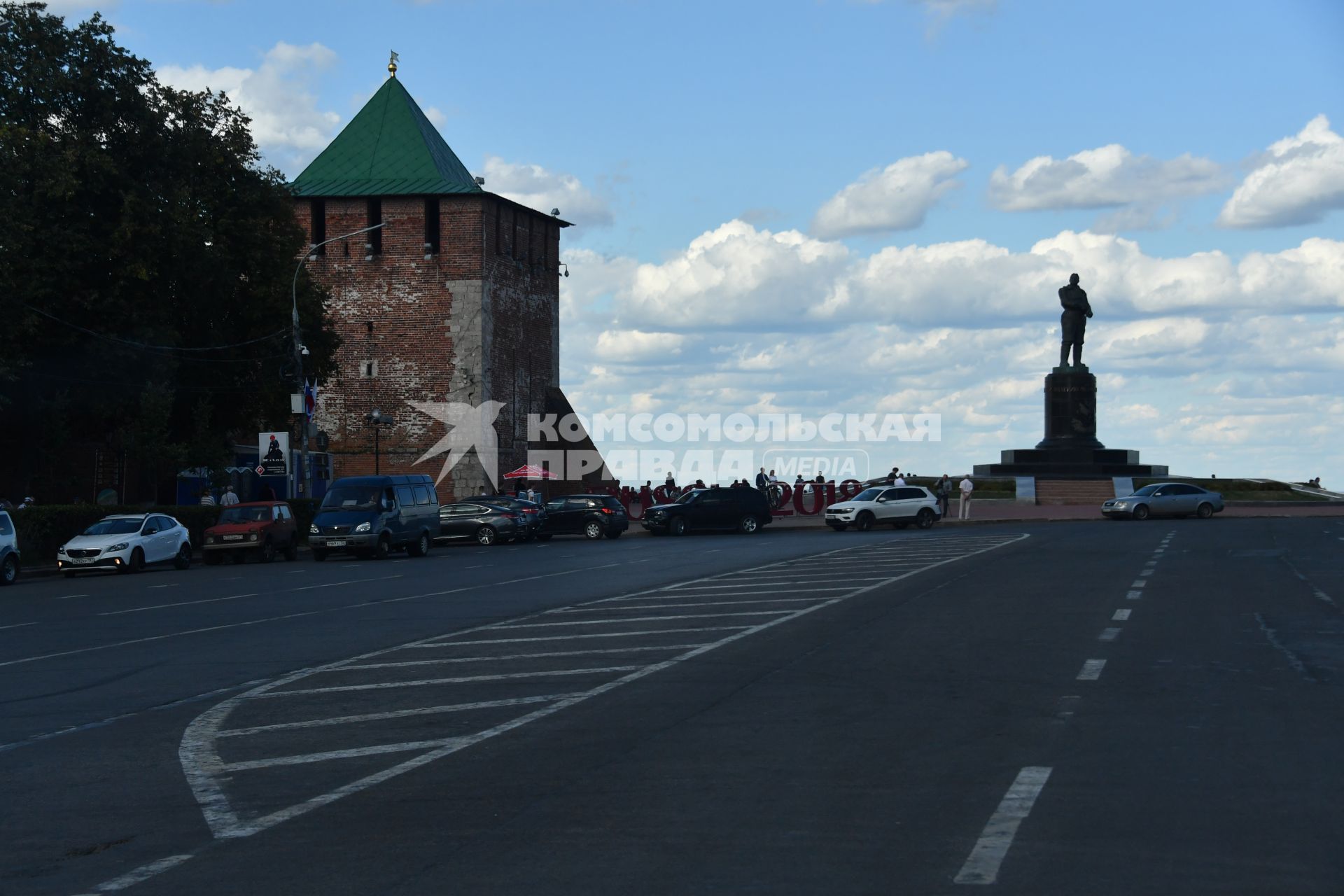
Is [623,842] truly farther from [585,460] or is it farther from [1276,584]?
[585,460]

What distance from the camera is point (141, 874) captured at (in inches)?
254

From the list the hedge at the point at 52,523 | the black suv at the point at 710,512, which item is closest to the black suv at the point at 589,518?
the black suv at the point at 710,512

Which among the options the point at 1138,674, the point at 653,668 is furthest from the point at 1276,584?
the point at 653,668

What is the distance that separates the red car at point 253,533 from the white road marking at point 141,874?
3162 centimetres

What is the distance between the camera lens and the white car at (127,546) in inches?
1307

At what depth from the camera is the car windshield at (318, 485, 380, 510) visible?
37438mm

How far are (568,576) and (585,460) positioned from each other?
52.7m

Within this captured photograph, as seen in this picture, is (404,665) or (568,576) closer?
(404,665)

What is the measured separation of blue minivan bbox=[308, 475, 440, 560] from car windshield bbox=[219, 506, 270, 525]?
128cm

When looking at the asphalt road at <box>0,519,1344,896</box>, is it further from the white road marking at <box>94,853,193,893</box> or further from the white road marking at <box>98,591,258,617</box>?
the white road marking at <box>98,591,258,617</box>

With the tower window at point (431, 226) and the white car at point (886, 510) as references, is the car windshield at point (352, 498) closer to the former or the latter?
the white car at point (886, 510)

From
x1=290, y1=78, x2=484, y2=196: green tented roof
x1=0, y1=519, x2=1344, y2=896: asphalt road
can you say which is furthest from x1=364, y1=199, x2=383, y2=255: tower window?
x1=0, y1=519, x2=1344, y2=896: asphalt road

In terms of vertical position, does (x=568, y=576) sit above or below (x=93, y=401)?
below

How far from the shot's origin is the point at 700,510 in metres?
50.4
